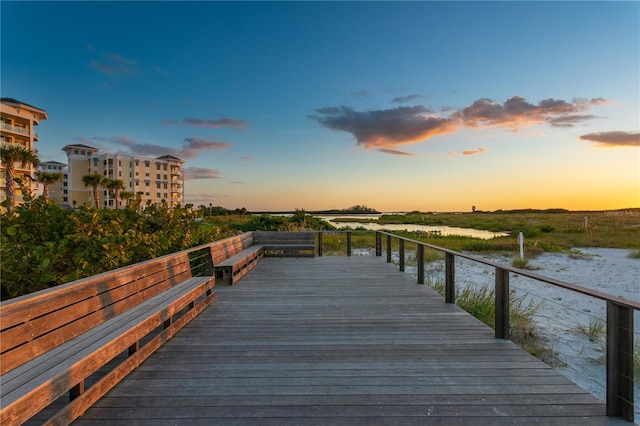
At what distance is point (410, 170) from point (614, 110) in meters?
10.0

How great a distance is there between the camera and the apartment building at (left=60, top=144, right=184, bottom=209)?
6694 cm

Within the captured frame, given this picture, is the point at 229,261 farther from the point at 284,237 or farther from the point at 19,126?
the point at 19,126

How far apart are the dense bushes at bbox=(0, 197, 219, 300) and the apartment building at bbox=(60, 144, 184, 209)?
6463 cm

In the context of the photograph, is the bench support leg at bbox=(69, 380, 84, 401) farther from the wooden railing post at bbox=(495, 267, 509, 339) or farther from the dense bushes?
the wooden railing post at bbox=(495, 267, 509, 339)

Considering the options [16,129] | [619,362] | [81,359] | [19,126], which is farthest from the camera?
[19,126]

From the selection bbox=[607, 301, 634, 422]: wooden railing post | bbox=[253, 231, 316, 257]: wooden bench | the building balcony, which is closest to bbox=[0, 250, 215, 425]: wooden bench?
bbox=[607, 301, 634, 422]: wooden railing post

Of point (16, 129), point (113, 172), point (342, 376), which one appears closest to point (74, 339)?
point (342, 376)

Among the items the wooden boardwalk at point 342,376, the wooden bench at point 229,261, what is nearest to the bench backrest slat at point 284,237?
the wooden bench at point 229,261

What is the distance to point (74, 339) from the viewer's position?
241 cm

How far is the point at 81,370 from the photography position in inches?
80.4

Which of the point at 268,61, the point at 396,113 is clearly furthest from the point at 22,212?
the point at 396,113

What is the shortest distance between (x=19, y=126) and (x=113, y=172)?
29096 millimetres

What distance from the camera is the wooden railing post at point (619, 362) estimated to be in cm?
211

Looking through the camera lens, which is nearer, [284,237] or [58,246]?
[58,246]
